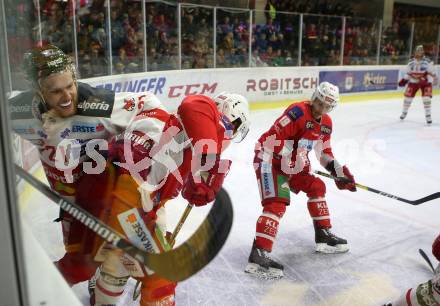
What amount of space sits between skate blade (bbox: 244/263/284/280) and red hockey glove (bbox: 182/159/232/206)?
97 centimetres

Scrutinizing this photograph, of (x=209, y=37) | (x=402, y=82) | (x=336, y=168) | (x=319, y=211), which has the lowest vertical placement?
(x=319, y=211)

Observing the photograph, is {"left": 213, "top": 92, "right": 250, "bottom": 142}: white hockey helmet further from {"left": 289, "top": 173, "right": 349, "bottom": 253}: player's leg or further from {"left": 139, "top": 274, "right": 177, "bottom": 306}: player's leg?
{"left": 289, "top": 173, "right": 349, "bottom": 253}: player's leg

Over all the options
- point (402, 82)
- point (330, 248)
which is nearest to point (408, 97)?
point (402, 82)

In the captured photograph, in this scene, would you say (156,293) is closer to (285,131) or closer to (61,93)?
(61,93)

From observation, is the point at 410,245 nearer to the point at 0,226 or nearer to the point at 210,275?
the point at 210,275

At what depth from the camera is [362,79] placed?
957cm

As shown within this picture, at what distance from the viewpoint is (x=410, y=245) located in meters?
2.51

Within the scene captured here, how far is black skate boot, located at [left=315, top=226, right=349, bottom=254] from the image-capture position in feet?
7.91

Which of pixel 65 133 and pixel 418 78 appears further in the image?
pixel 418 78

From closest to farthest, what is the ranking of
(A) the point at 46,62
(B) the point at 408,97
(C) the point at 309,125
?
(A) the point at 46,62, (C) the point at 309,125, (B) the point at 408,97

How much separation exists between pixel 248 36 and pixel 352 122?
2.61 m

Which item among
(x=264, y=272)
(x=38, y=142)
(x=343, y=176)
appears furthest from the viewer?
(x=343, y=176)

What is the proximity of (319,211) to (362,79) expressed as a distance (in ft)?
25.8

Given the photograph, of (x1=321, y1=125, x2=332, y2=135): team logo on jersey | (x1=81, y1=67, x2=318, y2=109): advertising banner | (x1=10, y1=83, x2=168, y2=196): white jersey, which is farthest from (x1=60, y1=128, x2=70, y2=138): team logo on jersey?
(x1=81, y1=67, x2=318, y2=109): advertising banner
